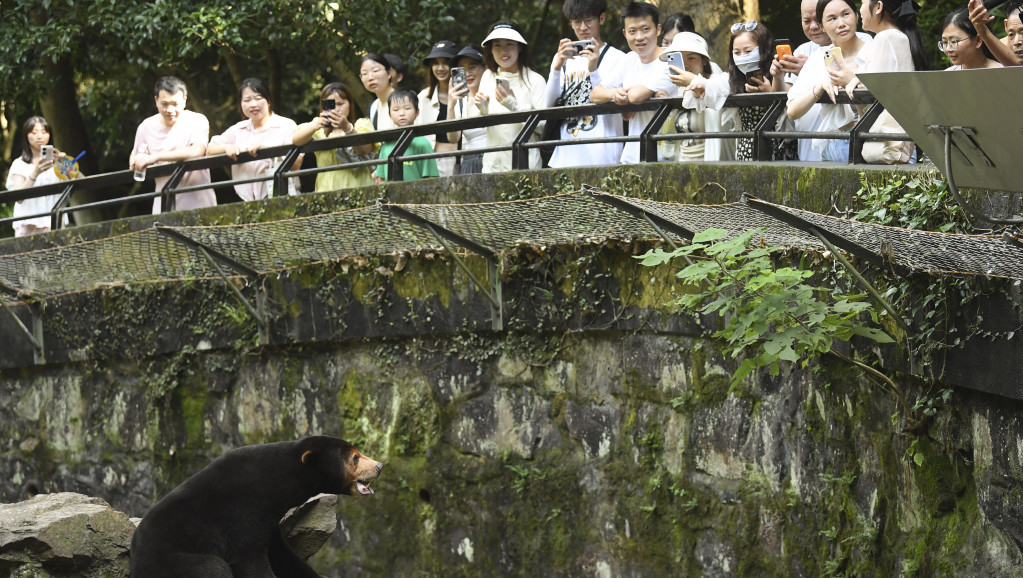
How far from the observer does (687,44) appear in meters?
7.87

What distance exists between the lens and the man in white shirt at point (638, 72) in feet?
26.9

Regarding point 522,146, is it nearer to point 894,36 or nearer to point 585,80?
point 585,80

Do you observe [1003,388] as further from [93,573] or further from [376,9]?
[376,9]

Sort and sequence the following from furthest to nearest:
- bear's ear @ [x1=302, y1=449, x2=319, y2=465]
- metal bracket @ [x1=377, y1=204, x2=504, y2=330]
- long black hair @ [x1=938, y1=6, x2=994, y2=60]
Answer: metal bracket @ [x1=377, y1=204, x2=504, y2=330]
bear's ear @ [x1=302, y1=449, x2=319, y2=465]
long black hair @ [x1=938, y1=6, x2=994, y2=60]

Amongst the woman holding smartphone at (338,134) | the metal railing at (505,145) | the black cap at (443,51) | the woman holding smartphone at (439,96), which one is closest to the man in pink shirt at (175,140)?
the metal railing at (505,145)

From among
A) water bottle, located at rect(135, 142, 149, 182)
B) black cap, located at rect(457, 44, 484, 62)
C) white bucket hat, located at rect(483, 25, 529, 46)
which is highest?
white bucket hat, located at rect(483, 25, 529, 46)

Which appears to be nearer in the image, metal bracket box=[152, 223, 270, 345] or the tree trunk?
metal bracket box=[152, 223, 270, 345]

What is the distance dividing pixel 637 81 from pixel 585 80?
1.43 feet

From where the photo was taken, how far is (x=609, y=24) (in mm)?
15336

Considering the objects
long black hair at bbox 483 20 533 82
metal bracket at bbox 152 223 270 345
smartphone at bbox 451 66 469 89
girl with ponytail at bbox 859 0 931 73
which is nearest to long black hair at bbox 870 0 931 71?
girl with ponytail at bbox 859 0 931 73

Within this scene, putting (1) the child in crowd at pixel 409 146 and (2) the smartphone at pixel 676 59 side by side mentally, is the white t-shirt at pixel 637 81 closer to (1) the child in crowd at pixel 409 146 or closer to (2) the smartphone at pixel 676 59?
(2) the smartphone at pixel 676 59

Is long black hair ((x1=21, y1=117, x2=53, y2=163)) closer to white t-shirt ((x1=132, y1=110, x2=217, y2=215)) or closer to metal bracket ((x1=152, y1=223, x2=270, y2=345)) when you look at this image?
white t-shirt ((x1=132, y1=110, x2=217, y2=215))

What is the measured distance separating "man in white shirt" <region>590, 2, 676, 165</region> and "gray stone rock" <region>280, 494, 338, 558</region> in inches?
109

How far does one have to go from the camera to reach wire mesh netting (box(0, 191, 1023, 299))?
573 centimetres
